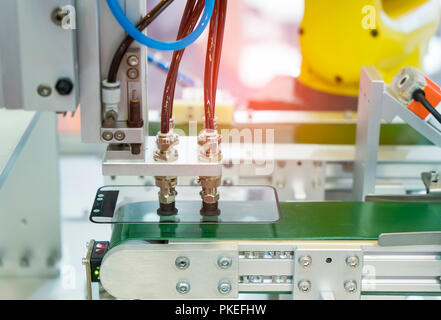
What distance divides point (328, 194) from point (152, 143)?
979 mm

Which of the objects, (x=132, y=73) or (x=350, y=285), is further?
(x=350, y=285)

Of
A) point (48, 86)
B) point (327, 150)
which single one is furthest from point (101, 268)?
point (327, 150)

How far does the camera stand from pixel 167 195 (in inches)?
49.5

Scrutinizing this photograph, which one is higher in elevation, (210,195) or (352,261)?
(210,195)

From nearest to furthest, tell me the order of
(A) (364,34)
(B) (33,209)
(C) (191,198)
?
(C) (191,198) < (A) (364,34) < (B) (33,209)

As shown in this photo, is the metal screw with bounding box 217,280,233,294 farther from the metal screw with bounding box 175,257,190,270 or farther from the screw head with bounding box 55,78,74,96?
the screw head with bounding box 55,78,74,96

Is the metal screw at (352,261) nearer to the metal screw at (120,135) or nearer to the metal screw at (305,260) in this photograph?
the metal screw at (305,260)

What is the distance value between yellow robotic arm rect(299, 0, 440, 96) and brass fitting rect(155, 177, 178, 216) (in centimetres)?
97

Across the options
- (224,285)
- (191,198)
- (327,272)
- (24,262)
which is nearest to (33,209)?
(24,262)

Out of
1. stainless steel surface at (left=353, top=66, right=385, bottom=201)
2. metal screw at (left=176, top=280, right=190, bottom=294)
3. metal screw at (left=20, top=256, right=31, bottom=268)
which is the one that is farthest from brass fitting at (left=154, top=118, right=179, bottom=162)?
metal screw at (left=20, top=256, right=31, bottom=268)

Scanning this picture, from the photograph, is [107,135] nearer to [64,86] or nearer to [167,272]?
[64,86]

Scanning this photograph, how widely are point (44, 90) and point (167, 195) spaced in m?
0.32

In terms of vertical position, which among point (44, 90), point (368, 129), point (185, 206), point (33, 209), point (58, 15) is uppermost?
point (58, 15)

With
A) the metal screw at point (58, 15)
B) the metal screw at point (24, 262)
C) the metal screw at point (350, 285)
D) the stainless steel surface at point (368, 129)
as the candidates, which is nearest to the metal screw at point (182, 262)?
the metal screw at point (350, 285)
